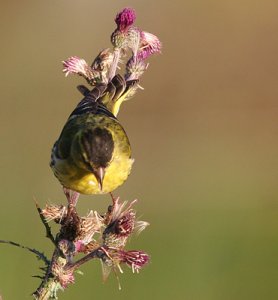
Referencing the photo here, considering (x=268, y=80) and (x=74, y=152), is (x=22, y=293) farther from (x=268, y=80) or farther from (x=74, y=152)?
(x=268, y=80)

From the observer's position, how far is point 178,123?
13.5 metres

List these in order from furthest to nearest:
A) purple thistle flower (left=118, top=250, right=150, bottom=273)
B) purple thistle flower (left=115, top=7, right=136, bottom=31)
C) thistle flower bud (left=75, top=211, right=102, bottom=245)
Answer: purple thistle flower (left=115, top=7, right=136, bottom=31) → purple thistle flower (left=118, top=250, right=150, bottom=273) → thistle flower bud (left=75, top=211, right=102, bottom=245)

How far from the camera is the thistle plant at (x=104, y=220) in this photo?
275cm

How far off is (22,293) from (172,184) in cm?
544

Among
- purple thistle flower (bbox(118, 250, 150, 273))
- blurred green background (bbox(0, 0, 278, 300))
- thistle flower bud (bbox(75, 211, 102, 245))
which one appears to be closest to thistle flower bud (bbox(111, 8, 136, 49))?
thistle flower bud (bbox(75, 211, 102, 245))

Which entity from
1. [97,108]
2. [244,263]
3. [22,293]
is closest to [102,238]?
[97,108]

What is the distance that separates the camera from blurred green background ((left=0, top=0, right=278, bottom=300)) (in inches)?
394

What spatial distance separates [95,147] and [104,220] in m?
0.44

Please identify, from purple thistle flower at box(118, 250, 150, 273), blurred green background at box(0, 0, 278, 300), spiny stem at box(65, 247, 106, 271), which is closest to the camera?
spiny stem at box(65, 247, 106, 271)

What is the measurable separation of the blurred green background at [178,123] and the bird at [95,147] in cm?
539

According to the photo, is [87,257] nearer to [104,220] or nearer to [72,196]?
[104,220]

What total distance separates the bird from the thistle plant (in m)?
0.01

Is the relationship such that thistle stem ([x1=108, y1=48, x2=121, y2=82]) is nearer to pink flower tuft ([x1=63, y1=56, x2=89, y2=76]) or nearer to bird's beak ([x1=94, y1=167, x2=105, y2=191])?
pink flower tuft ([x1=63, y1=56, x2=89, y2=76])

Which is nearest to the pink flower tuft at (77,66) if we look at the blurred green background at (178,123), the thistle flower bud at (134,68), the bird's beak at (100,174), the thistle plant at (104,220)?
the thistle plant at (104,220)
